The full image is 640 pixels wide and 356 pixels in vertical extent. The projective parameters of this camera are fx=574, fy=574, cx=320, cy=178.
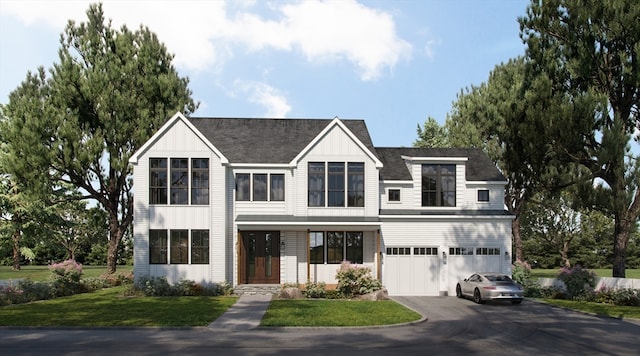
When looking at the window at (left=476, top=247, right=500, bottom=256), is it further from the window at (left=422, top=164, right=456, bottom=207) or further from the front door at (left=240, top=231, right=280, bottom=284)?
the front door at (left=240, top=231, right=280, bottom=284)

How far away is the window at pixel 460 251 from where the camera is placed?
3091 cm

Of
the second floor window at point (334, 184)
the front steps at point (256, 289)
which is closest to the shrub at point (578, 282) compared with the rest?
the second floor window at point (334, 184)

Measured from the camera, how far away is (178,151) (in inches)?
1168

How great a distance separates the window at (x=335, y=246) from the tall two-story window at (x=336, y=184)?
1.67 metres

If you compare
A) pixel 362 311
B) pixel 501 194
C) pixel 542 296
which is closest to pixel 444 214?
pixel 501 194

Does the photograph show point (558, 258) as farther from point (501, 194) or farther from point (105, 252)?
point (105, 252)

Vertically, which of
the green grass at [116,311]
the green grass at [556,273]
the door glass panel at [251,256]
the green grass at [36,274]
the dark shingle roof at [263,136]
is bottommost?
the green grass at [556,273]

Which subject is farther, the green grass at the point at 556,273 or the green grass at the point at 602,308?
the green grass at the point at 556,273

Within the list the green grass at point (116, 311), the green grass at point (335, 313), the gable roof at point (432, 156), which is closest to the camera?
the green grass at point (116, 311)

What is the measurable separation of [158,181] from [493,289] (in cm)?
1731

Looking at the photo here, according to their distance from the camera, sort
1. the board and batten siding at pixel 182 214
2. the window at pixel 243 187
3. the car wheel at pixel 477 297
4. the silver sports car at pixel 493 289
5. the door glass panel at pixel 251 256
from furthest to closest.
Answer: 1. the window at pixel 243 187
2. the door glass panel at pixel 251 256
3. the board and batten siding at pixel 182 214
4. the car wheel at pixel 477 297
5. the silver sports car at pixel 493 289

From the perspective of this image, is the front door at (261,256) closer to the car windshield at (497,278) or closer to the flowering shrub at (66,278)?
the flowering shrub at (66,278)

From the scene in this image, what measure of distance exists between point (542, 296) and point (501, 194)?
6187 mm

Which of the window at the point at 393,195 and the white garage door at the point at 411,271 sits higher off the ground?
the window at the point at 393,195
